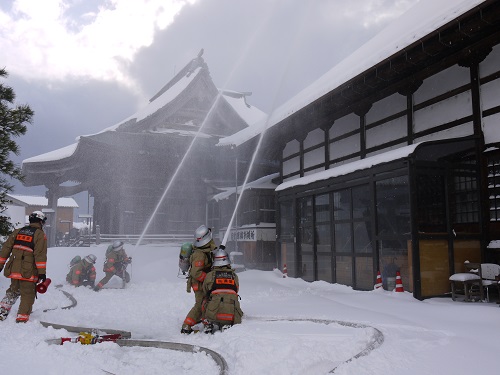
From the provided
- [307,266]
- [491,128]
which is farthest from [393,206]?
[307,266]

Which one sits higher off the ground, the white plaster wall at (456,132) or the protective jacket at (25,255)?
the white plaster wall at (456,132)

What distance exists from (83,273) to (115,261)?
986mm

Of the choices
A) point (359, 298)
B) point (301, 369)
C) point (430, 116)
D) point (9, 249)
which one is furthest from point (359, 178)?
point (9, 249)

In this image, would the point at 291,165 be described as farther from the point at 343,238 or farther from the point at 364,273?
the point at 364,273

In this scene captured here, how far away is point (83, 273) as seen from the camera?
37.5 ft

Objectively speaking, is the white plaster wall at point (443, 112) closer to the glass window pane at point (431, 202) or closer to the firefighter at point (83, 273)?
the glass window pane at point (431, 202)

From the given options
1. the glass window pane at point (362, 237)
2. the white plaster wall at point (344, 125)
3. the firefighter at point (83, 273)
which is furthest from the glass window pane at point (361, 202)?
the firefighter at point (83, 273)

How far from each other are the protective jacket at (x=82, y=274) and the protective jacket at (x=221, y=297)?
22.0ft

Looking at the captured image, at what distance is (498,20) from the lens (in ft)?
21.8

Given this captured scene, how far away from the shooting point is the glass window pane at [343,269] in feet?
32.9

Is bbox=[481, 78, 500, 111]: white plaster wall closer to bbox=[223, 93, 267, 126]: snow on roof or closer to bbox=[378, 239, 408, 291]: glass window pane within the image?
bbox=[378, 239, 408, 291]: glass window pane

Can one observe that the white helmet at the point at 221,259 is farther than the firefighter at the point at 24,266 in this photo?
No

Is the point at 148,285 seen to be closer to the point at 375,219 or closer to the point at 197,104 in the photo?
the point at 375,219

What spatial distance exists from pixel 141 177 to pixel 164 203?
5.95 ft
